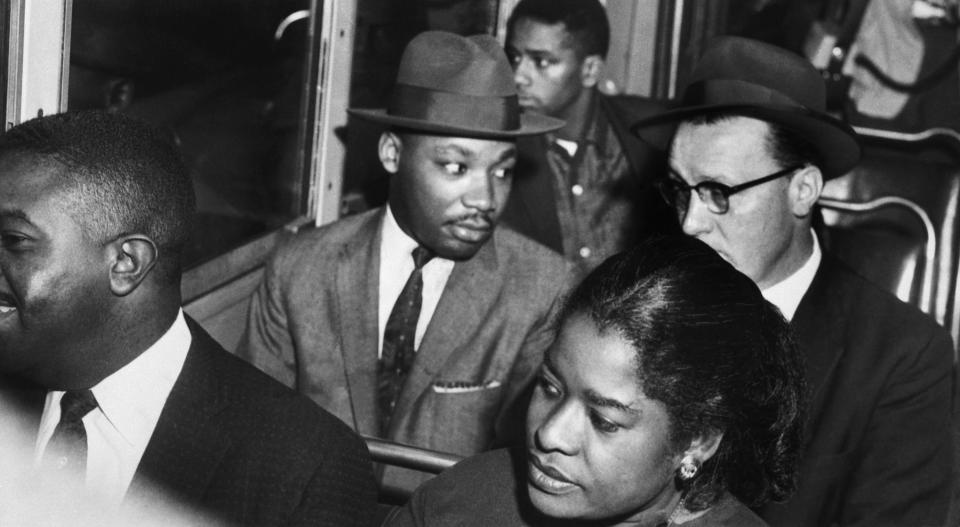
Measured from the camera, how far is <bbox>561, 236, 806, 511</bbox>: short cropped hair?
1976mm

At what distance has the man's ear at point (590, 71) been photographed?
5.00 meters

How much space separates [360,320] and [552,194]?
4.72 ft

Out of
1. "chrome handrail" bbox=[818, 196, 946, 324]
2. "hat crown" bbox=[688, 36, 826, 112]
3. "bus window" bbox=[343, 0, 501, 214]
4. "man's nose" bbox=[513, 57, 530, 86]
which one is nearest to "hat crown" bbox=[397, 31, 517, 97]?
"hat crown" bbox=[688, 36, 826, 112]

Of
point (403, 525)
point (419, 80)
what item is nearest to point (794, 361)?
point (403, 525)

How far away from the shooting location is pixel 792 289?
2883mm

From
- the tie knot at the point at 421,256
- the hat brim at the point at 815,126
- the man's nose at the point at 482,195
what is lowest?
the tie knot at the point at 421,256

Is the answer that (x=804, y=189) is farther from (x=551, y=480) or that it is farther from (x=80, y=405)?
(x=80, y=405)

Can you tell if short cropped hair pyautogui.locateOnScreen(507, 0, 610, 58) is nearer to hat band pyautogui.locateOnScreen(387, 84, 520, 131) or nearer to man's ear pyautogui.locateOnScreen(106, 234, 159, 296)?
hat band pyautogui.locateOnScreen(387, 84, 520, 131)

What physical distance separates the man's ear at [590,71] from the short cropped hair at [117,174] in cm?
296

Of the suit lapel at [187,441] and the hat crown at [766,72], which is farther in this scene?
the hat crown at [766,72]

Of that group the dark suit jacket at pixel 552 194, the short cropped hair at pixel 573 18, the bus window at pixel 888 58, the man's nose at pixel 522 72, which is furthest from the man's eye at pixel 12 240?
the bus window at pixel 888 58

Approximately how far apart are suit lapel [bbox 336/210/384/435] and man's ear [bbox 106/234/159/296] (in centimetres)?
103

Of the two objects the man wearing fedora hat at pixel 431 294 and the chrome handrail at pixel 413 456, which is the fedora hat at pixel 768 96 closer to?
the man wearing fedora hat at pixel 431 294

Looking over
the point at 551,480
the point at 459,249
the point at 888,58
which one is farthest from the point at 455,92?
the point at 888,58
